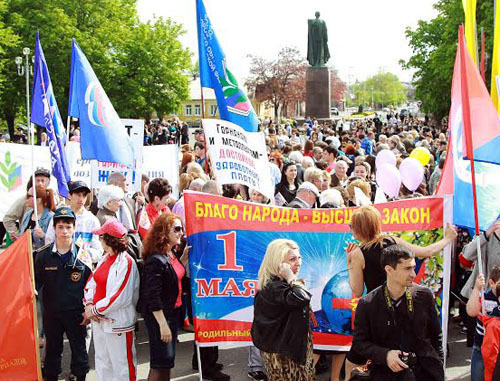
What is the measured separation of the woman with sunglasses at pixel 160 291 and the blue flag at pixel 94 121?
2600 millimetres

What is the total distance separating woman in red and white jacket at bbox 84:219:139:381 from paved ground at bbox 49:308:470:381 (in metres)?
1.08

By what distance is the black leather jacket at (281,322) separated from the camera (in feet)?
15.4

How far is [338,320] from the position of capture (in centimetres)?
615

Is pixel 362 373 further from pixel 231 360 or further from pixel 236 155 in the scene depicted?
pixel 231 360

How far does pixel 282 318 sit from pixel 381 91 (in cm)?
16833

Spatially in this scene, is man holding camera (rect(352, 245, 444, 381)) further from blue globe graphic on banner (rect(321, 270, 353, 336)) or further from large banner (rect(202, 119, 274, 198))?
large banner (rect(202, 119, 274, 198))

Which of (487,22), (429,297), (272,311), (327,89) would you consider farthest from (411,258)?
(487,22)

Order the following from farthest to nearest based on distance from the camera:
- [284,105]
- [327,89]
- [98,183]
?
[284,105]
[327,89]
[98,183]

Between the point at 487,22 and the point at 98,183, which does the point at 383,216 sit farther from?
the point at 487,22

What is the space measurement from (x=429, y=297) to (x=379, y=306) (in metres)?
0.30

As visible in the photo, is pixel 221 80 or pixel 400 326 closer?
pixel 400 326

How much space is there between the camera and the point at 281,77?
70.3 m

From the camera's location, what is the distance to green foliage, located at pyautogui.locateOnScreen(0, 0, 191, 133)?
4406cm

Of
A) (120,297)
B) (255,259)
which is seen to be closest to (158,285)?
(120,297)
